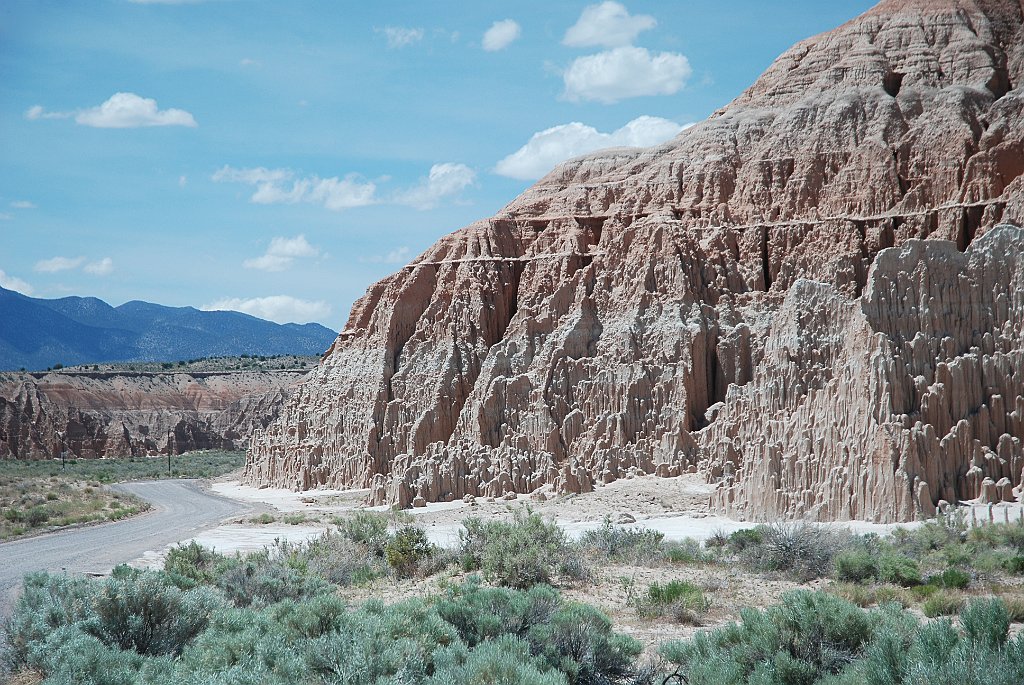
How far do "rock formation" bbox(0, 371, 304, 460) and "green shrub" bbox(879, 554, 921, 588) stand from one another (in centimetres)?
9086

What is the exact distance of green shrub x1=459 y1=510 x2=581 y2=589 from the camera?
59.9 ft

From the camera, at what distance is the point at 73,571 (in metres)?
23.6

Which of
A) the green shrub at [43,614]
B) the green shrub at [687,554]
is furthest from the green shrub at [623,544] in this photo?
the green shrub at [43,614]

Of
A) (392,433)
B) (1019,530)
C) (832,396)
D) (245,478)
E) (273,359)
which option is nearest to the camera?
(1019,530)

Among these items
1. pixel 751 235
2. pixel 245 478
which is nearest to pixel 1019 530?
pixel 751 235

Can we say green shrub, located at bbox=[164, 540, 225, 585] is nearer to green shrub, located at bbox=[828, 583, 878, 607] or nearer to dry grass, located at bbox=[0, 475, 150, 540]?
green shrub, located at bbox=[828, 583, 878, 607]

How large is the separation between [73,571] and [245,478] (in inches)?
1638

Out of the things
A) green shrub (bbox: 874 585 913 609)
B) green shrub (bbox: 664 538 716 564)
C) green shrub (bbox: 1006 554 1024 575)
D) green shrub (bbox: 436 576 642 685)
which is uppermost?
green shrub (bbox: 436 576 642 685)

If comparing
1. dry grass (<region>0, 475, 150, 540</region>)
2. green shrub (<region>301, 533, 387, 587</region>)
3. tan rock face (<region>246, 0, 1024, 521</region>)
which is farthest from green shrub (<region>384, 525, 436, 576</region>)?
dry grass (<region>0, 475, 150, 540</region>)

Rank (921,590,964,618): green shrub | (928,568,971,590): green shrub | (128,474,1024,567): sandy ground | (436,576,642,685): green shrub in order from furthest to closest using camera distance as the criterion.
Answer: (128,474,1024,567): sandy ground < (928,568,971,590): green shrub < (921,590,964,618): green shrub < (436,576,642,685): green shrub

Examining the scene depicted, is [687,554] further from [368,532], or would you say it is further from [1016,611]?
[1016,611]

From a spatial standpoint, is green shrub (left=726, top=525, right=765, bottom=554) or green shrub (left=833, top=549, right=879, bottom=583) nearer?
green shrub (left=833, top=549, right=879, bottom=583)

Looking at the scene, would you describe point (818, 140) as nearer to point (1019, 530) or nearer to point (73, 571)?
point (1019, 530)

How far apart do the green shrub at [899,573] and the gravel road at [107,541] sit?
15863mm
